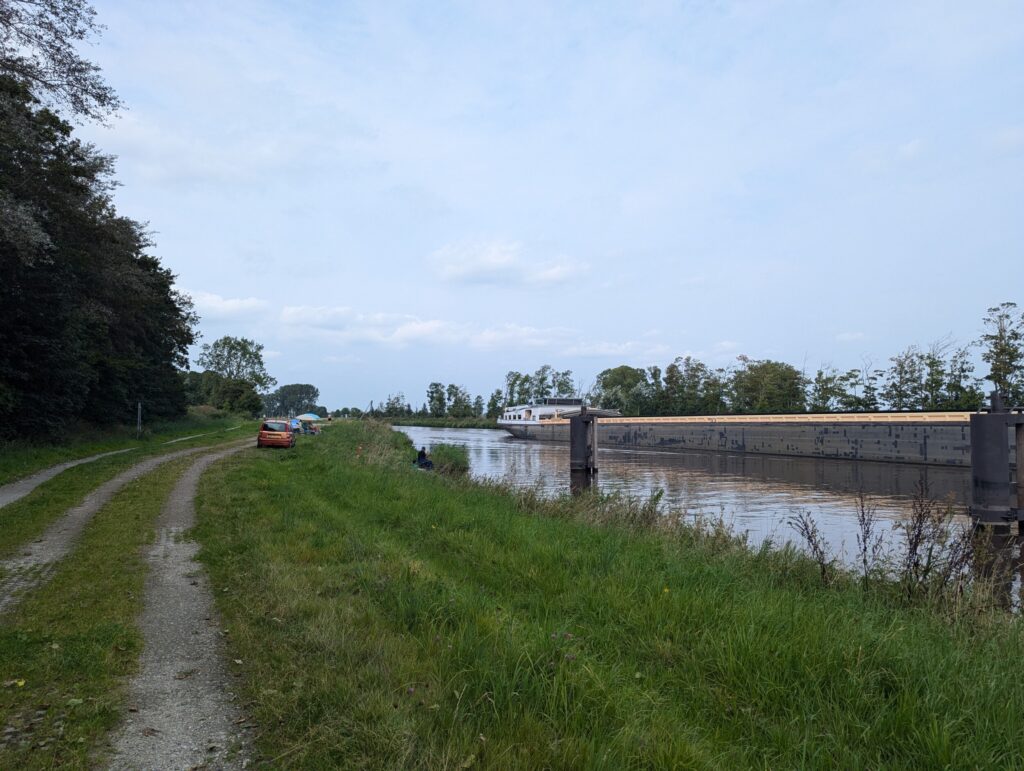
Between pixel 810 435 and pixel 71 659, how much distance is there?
46.1m

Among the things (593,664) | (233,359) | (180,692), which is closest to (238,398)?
(233,359)

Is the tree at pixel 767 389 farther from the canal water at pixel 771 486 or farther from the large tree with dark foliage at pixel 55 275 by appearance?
the large tree with dark foliage at pixel 55 275

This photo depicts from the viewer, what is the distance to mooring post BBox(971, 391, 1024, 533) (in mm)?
14031

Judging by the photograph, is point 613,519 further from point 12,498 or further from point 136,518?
point 12,498

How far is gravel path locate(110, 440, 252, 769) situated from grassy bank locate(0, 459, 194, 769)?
0.39ft

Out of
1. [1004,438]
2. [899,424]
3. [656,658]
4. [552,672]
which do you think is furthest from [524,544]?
[899,424]

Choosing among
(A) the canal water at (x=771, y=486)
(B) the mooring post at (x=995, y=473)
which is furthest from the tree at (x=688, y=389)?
(B) the mooring post at (x=995, y=473)

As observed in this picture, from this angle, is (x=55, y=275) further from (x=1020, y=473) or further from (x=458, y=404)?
(x=458, y=404)

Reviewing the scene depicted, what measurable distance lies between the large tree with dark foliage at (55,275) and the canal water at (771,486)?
14.3m

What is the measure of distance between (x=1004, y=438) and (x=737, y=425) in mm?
37448

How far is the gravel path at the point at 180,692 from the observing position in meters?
3.29

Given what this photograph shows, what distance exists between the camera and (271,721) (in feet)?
11.8

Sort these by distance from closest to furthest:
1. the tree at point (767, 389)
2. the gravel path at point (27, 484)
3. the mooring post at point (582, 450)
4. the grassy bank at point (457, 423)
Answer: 1. the gravel path at point (27, 484)
2. the mooring post at point (582, 450)
3. the tree at point (767, 389)
4. the grassy bank at point (457, 423)

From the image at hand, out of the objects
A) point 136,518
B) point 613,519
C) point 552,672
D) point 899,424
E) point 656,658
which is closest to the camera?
point 552,672
